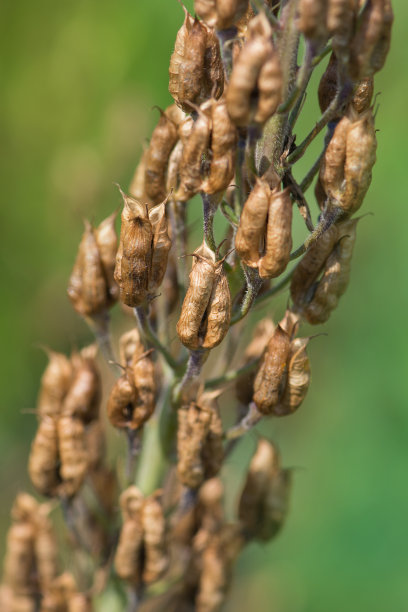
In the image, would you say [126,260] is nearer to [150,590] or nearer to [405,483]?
[150,590]

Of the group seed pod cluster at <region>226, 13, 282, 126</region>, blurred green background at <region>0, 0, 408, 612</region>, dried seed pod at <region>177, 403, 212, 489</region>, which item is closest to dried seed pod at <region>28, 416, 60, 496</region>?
dried seed pod at <region>177, 403, 212, 489</region>

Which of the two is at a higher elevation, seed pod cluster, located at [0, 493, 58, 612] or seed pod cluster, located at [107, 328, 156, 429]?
seed pod cluster, located at [107, 328, 156, 429]

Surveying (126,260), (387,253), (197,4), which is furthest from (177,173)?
(387,253)

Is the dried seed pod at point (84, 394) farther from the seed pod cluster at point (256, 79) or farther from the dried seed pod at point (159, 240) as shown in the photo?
the seed pod cluster at point (256, 79)

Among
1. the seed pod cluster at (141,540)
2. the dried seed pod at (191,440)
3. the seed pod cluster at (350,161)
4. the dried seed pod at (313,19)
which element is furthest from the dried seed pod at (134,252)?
the seed pod cluster at (141,540)

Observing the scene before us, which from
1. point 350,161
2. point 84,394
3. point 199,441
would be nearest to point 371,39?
point 350,161

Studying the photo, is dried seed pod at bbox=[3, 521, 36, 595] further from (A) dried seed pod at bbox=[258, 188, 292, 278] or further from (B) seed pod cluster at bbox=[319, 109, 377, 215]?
(B) seed pod cluster at bbox=[319, 109, 377, 215]
